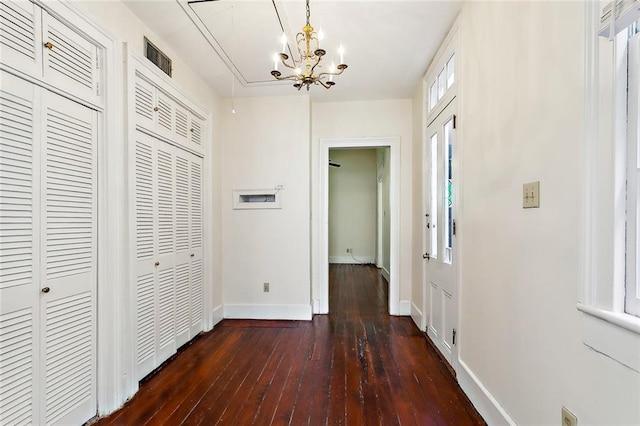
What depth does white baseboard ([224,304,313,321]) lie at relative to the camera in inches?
138

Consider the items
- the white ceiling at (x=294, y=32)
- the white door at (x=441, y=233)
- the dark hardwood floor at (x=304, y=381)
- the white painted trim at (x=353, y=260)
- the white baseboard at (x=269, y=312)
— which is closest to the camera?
the dark hardwood floor at (x=304, y=381)

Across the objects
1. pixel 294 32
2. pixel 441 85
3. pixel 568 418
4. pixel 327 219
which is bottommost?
pixel 568 418

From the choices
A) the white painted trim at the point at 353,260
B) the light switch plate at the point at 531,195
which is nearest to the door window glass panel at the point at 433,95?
the light switch plate at the point at 531,195

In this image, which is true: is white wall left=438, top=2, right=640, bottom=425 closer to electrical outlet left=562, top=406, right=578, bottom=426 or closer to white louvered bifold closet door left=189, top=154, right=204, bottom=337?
electrical outlet left=562, top=406, right=578, bottom=426

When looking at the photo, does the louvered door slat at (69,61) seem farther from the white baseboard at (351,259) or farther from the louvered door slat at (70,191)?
the white baseboard at (351,259)

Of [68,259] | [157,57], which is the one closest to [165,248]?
[68,259]

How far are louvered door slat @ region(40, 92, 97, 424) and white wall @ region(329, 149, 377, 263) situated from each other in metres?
6.36

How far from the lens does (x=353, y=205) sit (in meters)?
7.85

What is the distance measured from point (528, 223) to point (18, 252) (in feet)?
8.30

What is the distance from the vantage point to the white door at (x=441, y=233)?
7.70 ft

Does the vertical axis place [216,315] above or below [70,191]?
below

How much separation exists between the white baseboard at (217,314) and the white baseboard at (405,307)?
2.29m

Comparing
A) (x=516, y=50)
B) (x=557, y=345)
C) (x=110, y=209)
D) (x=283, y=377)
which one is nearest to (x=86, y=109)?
(x=110, y=209)

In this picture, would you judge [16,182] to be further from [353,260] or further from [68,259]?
[353,260]
